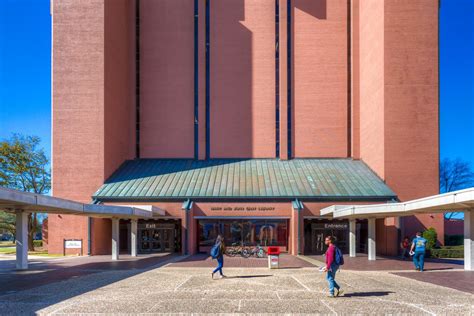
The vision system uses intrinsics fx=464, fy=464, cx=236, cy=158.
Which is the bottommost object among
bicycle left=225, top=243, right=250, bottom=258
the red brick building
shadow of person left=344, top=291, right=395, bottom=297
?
bicycle left=225, top=243, right=250, bottom=258

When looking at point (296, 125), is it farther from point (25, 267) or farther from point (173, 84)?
point (25, 267)

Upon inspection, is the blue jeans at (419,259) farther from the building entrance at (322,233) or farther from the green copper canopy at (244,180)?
the building entrance at (322,233)

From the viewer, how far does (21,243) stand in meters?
21.9

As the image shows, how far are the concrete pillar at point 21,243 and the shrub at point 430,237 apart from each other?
2257 cm

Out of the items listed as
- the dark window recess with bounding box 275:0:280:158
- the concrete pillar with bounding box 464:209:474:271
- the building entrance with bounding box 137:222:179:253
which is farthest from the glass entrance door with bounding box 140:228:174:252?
the concrete pillar with bounding box 464:209:474:271

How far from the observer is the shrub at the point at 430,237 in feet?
93.7

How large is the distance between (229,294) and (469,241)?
41.7 feet

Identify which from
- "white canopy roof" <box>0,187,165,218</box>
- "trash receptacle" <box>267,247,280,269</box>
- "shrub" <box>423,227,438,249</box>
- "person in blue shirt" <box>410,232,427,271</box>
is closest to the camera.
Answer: "white canopy roof" <box>0,187,165,218</box>

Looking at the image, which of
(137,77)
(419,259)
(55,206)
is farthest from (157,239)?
(419,259)

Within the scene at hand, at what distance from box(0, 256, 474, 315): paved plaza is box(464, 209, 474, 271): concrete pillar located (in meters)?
2.34

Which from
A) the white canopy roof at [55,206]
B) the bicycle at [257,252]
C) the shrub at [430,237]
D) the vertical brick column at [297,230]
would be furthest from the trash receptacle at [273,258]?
the shrub at [430,237]

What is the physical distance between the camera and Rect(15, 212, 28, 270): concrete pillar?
71.4ft

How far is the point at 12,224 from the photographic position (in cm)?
4306

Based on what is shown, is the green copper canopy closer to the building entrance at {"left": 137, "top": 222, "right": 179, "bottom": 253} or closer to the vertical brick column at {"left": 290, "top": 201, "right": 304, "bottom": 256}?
the vertical brick column at {"left": 290, "top": 201, "right": 304, "bottom": 256}
